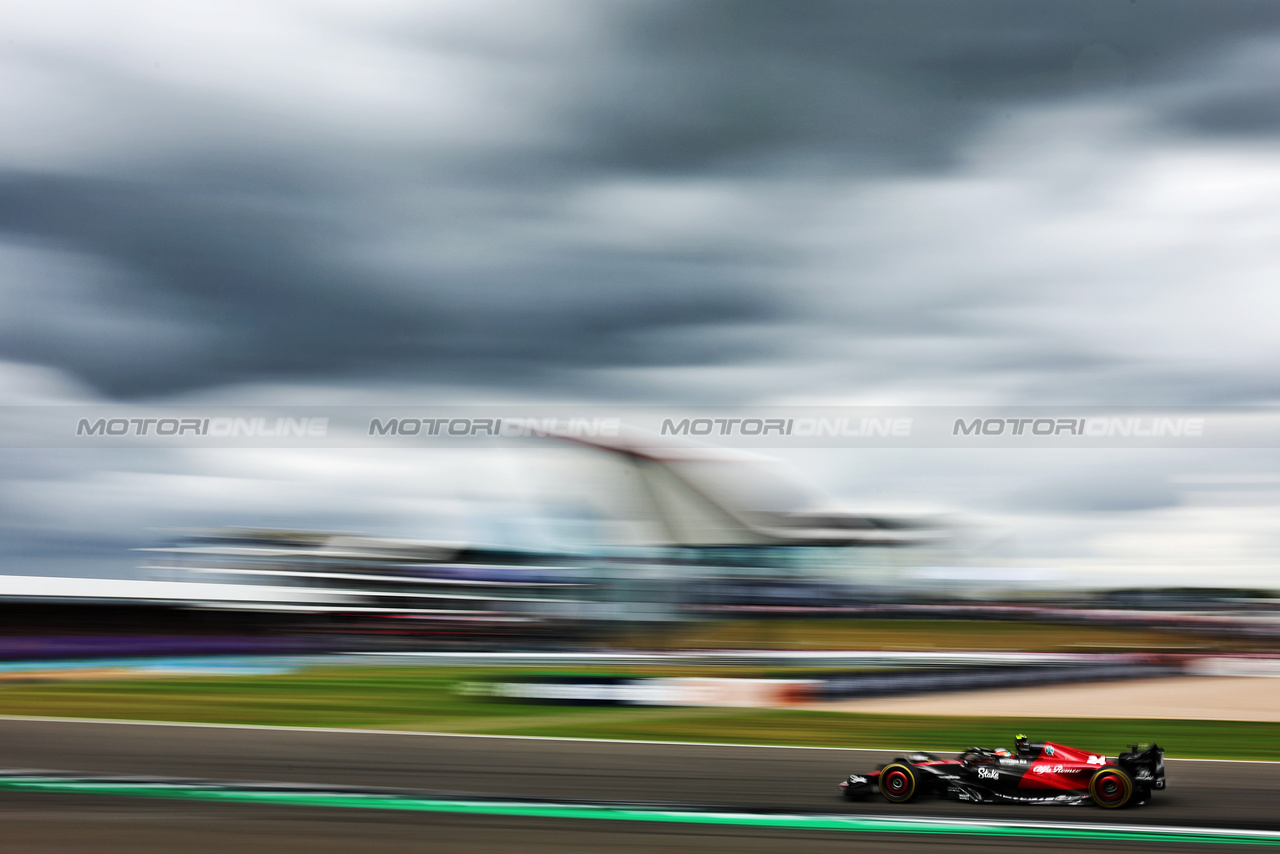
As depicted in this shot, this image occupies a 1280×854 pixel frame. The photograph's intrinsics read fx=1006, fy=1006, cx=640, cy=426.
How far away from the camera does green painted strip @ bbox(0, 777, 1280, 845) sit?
573 cm

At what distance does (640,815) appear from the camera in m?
6.19

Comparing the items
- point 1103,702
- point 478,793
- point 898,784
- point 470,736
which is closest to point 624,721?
point 470,736

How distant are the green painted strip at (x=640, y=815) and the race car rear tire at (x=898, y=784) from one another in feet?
1.01

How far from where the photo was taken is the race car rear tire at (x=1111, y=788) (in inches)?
240

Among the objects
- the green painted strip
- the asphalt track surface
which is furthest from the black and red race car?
the green painted strip

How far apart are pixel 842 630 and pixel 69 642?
2706cm

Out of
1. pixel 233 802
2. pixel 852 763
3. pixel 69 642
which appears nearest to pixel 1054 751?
pixel 852 763

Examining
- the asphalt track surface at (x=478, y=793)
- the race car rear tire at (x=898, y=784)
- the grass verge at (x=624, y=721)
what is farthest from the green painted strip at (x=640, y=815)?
the grass verge at (x=624, y=721)

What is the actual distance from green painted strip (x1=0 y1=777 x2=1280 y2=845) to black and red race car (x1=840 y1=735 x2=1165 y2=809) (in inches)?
9.2

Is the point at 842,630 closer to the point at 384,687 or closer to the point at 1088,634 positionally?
the point at 1088,634

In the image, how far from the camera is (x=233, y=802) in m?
6.37

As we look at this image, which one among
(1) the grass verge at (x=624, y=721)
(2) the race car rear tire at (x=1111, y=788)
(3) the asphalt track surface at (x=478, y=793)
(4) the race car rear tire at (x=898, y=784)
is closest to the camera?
(3) the asphalt track surface at (x=478, y=793)

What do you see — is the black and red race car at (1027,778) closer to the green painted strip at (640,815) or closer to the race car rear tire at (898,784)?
the race car rear tire at (898,784)

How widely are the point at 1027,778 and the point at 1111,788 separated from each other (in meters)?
0.50
